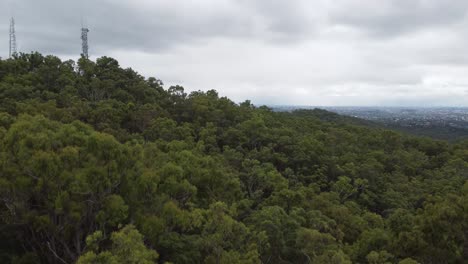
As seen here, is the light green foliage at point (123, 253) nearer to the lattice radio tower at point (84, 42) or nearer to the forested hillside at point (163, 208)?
the forested hillside at point (163, 208)

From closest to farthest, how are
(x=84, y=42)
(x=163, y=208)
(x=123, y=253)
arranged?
(x=123, y=253)
(x=163, y=208)
(x=84, y=42)

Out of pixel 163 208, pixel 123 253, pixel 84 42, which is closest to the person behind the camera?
pixel 123 253

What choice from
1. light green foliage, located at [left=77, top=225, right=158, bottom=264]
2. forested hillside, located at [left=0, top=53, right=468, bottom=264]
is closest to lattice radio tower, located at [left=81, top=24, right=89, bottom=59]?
forested hillside, located at [left=0, top=53, right=468, bottom=264]

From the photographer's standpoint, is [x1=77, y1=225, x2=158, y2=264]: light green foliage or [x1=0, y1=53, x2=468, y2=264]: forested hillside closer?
[x1=77, y1=225, x2=158, y2=264]: light green foliage

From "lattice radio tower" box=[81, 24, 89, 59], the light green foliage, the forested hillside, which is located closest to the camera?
the light green foliage

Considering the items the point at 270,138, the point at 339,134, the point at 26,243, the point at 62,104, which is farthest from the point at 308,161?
the point at 26,243

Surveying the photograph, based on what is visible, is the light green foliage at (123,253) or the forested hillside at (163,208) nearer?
the light green foliage at (123,253)

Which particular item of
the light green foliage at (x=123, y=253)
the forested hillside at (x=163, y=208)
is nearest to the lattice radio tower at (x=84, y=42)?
the forested hillside at (x=163, y=208)

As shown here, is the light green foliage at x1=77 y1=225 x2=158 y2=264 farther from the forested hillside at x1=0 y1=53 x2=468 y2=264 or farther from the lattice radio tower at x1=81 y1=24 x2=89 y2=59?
the lattice radio tower at x1=81 y1=24 x2=89 y2=59

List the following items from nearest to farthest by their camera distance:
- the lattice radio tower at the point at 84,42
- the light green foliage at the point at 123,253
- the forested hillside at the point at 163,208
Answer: the light green foliage at the point at 123,253 < the forested hillside at the point at 163,208 < the lattice radio tower at the point at 84,42

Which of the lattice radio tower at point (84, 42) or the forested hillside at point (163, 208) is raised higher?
the lattice radio tower at point (84, 42)

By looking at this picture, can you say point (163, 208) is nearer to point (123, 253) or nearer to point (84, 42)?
point (123, 253)

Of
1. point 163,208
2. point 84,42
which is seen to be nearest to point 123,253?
point 163,208

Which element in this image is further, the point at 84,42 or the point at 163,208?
the point at 84,42
